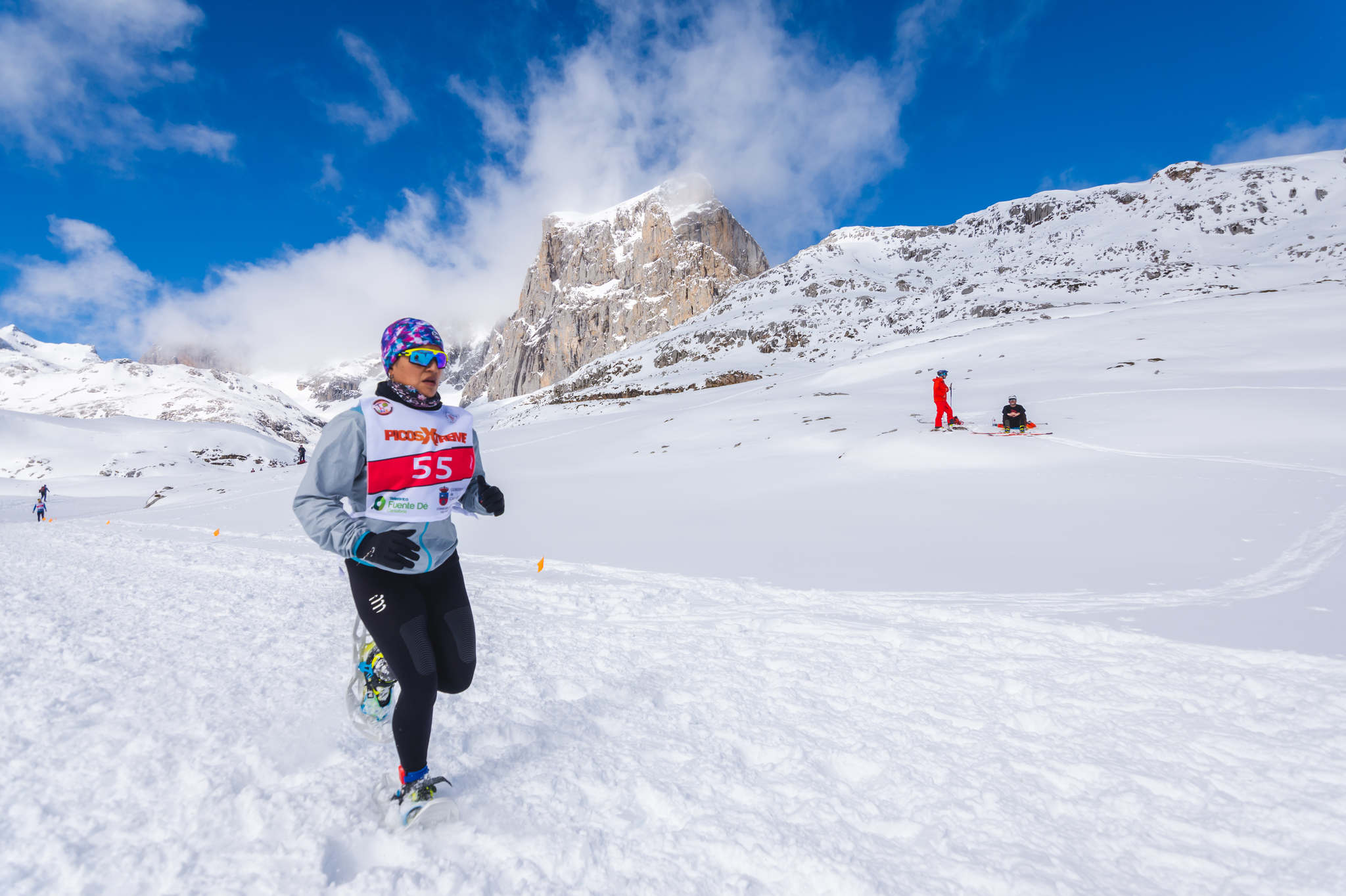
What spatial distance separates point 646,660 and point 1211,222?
83.1 meters

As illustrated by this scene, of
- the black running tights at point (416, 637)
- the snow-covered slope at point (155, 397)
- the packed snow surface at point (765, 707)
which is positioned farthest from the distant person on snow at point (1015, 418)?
the snow-covered slope at point (155, 397)

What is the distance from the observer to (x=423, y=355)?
3.10 m

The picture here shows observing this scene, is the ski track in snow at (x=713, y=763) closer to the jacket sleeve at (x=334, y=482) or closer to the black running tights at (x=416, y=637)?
the black running tights at (x=416, y=637)

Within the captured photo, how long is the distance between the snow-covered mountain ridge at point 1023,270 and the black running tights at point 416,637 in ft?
122

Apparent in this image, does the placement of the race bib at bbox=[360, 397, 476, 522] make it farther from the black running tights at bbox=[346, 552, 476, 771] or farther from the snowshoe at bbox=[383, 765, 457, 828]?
the snowshoe at bbox=[383, 765, 457, 828]

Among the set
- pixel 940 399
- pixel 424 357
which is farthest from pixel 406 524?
pixel 940 399

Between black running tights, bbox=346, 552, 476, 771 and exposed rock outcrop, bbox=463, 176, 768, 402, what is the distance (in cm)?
13649

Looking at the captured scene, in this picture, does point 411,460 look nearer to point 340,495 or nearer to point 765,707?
point 340,495

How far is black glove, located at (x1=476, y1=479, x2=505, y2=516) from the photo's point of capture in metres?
3.30

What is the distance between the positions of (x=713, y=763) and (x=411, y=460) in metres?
2.31

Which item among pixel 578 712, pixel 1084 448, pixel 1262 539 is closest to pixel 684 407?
pixel 1084 448

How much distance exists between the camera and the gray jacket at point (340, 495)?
9.07ft

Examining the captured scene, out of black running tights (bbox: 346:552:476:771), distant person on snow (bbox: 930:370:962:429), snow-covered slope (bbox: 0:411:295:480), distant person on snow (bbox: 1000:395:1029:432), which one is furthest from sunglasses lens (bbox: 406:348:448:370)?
snow-covered slope (bbox: 0:411:295:480)

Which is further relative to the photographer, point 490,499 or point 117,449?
point 117,449
